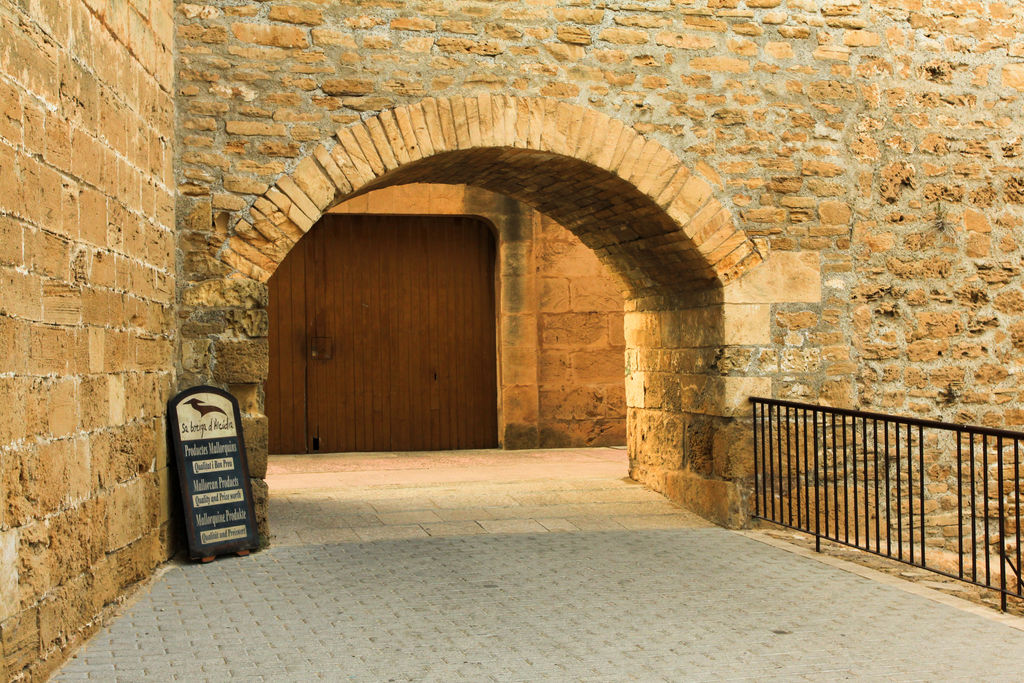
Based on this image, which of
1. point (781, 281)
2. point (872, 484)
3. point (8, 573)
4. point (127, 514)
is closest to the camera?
point (8, 573)

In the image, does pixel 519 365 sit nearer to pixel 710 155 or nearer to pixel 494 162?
pixel 494 162

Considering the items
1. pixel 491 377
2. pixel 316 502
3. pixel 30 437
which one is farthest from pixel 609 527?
pixel 491 377

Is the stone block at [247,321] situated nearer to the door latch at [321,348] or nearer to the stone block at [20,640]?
the stone block at [20,640]

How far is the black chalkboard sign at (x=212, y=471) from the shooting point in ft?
17.1

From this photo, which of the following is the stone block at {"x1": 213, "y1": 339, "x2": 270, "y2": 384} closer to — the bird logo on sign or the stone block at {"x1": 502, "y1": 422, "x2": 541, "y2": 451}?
the bird logo on sign

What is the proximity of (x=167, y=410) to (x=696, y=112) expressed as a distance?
3.41m

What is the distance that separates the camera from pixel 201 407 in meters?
5.36

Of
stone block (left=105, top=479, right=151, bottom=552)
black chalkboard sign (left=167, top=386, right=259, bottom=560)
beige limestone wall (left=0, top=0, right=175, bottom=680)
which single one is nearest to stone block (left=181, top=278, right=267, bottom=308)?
beige limestone wall (left=0, top=0, right=175, bottom=680)

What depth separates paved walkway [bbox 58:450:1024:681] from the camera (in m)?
3.62

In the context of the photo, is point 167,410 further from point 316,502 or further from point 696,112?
point 696,112

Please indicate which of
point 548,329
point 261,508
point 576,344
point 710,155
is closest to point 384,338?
point 548,329

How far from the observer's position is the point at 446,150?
575 centimetres

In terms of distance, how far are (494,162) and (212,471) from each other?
241 centimetres

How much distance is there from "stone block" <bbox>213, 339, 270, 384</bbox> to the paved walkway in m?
0.93
